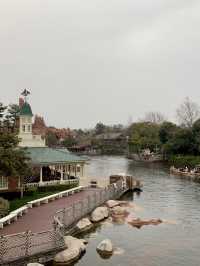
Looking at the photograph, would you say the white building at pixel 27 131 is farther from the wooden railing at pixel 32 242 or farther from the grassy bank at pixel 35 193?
the wooden railing at pixel 32 242

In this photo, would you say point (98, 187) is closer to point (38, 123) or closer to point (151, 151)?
point (38, 123)

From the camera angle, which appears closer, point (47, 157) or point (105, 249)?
point (105, 249)

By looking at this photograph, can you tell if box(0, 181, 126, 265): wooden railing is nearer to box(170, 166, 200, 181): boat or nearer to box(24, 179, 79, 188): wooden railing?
box(24, 179, 79, 188): wooden railing

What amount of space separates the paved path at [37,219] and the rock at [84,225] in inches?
82.5

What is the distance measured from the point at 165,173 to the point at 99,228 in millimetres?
44382

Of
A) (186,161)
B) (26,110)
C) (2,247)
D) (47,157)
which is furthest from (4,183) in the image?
(186,161)

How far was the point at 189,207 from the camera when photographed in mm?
42969

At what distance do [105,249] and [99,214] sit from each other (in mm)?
8914

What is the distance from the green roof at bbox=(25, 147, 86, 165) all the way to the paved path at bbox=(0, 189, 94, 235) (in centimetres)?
670

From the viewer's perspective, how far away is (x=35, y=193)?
41.6 m

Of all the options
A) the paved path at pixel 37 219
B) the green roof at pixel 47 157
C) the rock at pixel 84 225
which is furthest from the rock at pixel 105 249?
the green roof at pixel 47 157

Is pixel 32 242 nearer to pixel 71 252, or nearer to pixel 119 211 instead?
pixel 71 252

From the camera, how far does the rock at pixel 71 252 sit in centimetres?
2481

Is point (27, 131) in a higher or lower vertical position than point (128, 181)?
higher
